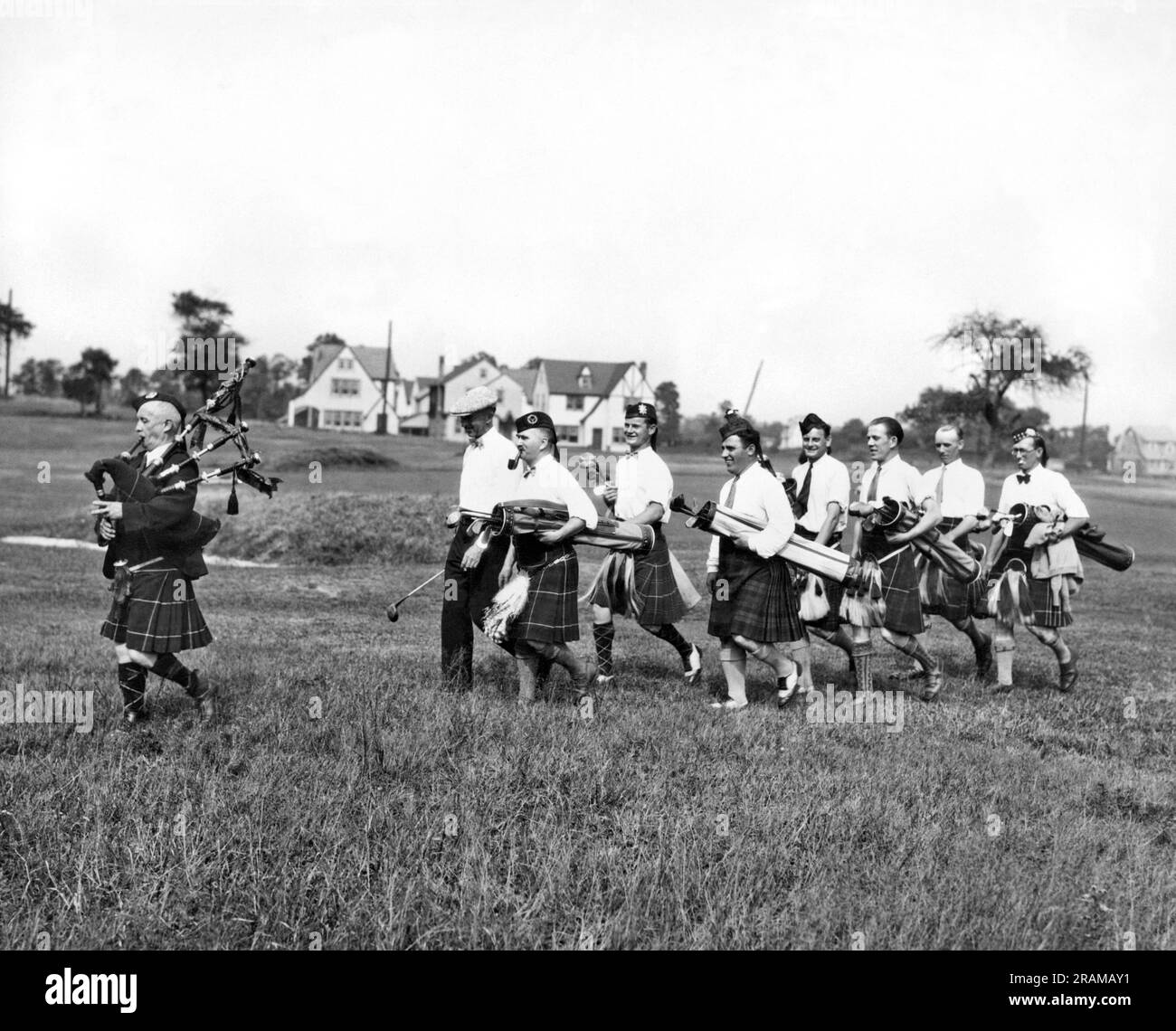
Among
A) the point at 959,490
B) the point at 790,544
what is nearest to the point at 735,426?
the point at 790,544

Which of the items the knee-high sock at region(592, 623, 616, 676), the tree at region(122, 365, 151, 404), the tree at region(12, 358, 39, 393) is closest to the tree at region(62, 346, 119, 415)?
the tree at region(122, 365, 151, 404)

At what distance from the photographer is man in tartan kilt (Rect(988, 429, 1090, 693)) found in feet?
30.4

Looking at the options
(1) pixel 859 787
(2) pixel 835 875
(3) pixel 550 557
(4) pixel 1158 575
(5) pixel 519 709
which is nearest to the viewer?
(2) pixel 835 875

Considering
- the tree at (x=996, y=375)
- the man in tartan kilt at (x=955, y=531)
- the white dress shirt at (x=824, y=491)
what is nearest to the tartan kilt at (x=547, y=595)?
the white dress shirt at (x=824, y=491)

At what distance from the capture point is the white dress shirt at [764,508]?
7844mm

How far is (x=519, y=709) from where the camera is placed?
22.8 feet

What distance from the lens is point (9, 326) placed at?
77562 millimetres

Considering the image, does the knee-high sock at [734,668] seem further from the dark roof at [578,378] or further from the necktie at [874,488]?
the dark roof at [578,378]

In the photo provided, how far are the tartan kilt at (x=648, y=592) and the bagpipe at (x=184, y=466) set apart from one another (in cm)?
331

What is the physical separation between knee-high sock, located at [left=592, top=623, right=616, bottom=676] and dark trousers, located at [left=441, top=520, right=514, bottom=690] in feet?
4.97

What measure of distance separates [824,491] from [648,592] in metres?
1.77
